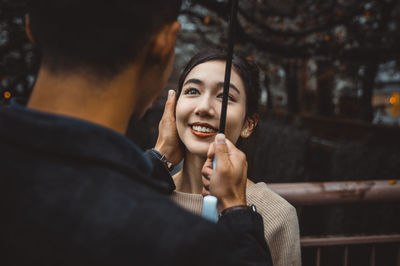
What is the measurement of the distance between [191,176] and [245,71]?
28.4 inches

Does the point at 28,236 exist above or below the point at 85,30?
below

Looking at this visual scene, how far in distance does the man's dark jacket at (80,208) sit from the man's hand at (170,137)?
1.18 metres

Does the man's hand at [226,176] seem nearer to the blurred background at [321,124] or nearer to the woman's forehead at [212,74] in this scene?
the woman's forehead at [212,74]

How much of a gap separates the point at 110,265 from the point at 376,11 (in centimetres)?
706

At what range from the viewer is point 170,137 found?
1.85m

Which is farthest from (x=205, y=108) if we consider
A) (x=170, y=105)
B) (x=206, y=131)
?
(x=170, y=105)

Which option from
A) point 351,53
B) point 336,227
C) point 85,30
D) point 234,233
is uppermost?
point 351,53

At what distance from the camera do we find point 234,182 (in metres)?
1.08

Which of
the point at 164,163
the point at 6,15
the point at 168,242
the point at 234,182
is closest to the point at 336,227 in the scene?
the point at 164,163

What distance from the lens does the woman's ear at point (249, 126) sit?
1.87m

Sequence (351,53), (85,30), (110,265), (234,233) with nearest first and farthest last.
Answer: (110,265)
(85,30)
(234,233)
(351,53)

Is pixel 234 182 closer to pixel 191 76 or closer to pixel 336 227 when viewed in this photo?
pixel 191 76

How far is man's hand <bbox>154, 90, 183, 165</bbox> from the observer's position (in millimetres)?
1851

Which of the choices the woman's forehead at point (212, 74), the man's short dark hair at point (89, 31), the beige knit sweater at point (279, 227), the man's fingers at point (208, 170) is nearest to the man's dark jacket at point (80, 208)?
the man's short dark hair at point (89, 31)
